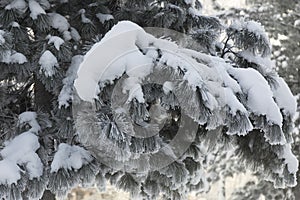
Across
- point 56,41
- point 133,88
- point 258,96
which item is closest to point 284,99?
point 258,96

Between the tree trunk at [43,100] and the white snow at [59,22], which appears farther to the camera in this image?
the tree trunk at [43,100]

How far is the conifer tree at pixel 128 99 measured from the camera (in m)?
2.11

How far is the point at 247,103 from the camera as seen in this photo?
2.42 m

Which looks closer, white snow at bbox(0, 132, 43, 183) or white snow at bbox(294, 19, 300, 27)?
white snow at bbox(0, 132, 43, 183)

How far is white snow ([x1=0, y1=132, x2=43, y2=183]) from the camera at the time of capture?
233 centimetres

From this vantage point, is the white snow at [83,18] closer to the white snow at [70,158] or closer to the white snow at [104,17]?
the white snow at [104,17]

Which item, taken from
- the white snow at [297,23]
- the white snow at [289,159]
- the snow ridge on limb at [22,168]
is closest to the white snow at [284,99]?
the white snow at [289,159]

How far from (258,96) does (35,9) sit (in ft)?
4.68

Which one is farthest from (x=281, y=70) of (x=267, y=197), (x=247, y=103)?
(x=247, y=103)

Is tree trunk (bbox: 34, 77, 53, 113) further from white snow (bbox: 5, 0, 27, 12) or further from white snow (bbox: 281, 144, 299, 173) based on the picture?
white snow (bbox: 281, 144, 299, 173)

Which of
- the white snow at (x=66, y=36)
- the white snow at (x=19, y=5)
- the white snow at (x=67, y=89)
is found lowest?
the white snow at (x=67, y=89)

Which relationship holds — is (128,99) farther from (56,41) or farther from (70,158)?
(56,41)

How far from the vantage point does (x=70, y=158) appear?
8.22ft

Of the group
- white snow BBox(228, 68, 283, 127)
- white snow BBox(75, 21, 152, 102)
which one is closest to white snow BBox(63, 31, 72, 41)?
white snow BBox(75, 21, 152, 102)
